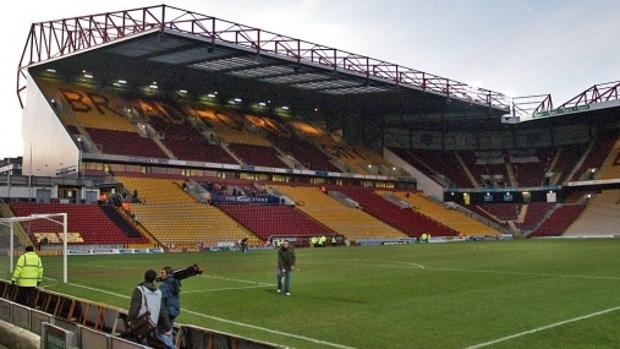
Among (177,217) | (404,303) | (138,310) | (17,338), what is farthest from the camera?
(177,217)

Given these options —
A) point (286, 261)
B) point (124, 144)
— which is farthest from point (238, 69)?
point (286, 261)

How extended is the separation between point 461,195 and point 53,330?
80.9 metres

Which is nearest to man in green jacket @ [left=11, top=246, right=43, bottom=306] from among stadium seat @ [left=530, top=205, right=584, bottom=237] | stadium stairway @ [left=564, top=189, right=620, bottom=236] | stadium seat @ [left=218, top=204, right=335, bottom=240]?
stadium seat @ [left=218, top=204, right=335, bottom=240]

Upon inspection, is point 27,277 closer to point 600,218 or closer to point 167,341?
point 167,341

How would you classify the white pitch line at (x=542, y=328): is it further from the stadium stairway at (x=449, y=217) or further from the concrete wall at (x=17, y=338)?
the stadium stairway at (x=449, y=217)

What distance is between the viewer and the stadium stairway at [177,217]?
5066 cm

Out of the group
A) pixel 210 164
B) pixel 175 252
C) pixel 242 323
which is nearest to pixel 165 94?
pixel 210 164

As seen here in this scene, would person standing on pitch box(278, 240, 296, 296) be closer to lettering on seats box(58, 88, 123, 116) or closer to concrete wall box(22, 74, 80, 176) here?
concrete wall box(22, 74, 80, 176)

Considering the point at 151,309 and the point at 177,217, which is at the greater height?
the point at 177,217

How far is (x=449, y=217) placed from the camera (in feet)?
251

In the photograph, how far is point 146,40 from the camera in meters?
50.0

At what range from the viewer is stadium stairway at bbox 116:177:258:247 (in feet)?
166

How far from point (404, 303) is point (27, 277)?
1019 cm

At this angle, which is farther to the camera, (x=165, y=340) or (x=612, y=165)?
(x=612, y=165)
